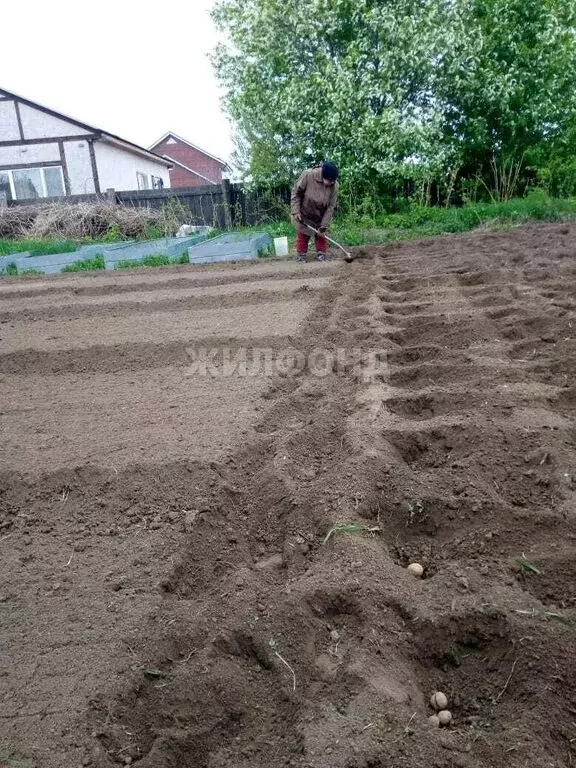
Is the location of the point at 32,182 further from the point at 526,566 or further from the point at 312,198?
the point at 526,566

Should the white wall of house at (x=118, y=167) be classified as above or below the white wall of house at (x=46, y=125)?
below

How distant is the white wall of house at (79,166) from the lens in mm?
20469

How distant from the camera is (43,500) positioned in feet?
8.70

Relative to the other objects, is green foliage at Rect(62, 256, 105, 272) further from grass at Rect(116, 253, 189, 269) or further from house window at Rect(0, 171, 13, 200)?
house window at Rect(0, 171, 13, 200)

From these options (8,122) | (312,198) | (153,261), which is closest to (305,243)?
(312,198)

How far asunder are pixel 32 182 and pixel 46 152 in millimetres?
1162

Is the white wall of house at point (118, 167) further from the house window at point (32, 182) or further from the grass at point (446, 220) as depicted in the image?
the grass at point (446, 220)

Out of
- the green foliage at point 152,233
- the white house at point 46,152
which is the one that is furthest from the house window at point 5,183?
the green foliage at point 152,233

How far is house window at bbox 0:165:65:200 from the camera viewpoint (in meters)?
20.8

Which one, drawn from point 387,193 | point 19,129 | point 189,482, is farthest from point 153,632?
point 19,129

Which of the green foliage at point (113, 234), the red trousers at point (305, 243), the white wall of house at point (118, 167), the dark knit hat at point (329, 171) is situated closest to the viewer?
the dark knit hat at point (329, 171)

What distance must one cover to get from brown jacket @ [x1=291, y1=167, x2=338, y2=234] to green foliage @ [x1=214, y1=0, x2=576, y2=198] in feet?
13.5

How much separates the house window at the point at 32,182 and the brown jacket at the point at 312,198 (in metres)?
14.6

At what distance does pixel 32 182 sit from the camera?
2089cm
